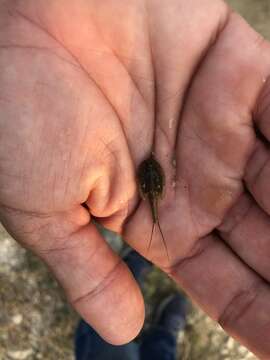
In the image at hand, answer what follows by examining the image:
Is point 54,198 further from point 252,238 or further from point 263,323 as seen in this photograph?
point 263,323

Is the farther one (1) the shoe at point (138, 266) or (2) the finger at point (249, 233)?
(1) the shoe at point (138, 266)

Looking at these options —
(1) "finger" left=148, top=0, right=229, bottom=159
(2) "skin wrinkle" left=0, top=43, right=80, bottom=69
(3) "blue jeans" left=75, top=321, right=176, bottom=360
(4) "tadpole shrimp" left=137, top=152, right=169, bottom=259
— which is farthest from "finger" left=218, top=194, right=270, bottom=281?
(3) "blue jeans" left=75, top=321, right=176, bottom=360

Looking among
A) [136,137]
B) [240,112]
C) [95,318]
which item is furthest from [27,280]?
[240,112]

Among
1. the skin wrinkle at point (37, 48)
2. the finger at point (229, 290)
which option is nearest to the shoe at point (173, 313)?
the finger at point (229, 290)

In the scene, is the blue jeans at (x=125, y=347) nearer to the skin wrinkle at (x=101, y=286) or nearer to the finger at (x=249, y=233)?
the skin wrinkle at (x=101, y=286)

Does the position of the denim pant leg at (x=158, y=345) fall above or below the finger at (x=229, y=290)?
below

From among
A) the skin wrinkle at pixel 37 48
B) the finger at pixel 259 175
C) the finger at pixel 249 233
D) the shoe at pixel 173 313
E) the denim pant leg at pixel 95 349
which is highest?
the skin wrinkle at pixel 37 48

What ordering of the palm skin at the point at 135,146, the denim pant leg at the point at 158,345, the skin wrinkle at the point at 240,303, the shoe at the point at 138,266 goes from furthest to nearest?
1. the shoe at the point at 138,266
2. the denim pant leg at the point at 158,345
3. the skin wrinkle at the point at 240,303
4. the palm skin at the point at 135,146
